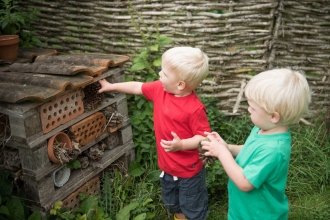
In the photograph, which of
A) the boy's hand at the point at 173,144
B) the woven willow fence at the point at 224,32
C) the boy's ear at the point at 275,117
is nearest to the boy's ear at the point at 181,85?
the boy's hand at the point at 173,144

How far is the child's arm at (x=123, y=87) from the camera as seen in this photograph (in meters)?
3.07

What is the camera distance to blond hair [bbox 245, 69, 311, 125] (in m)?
1.92

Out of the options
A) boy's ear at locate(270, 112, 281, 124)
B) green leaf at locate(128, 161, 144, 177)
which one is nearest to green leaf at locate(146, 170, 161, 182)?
green leaf at locate(128, 161, 144, 177)

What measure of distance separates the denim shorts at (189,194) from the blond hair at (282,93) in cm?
111

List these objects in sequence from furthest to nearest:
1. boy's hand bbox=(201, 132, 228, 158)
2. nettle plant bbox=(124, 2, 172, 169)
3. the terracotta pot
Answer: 1. nettle plant bbox=(124, 2, 172, 169)
2. the terracotta pot
3. boy's hand bbox=(201, 132, 228, 158)

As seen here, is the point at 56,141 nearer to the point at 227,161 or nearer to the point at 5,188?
the point at 5,188

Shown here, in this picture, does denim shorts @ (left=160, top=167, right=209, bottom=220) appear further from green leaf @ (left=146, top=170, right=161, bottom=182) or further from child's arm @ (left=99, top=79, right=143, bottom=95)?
child's arm @ (left=99, top=79, right=143, bottom=95)

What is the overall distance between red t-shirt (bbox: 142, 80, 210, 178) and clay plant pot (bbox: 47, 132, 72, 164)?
0.71 meters

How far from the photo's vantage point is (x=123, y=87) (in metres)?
3.14

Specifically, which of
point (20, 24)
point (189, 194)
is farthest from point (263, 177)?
point (20, 24)

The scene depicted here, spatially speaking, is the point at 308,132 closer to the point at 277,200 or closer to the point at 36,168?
the point at 277,200

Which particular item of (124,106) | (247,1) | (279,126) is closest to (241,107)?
(247,1)

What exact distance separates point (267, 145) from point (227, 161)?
235mm

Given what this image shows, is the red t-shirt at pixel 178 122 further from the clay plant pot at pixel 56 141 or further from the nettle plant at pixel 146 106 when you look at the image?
the nettle plant at pixel 146 106
